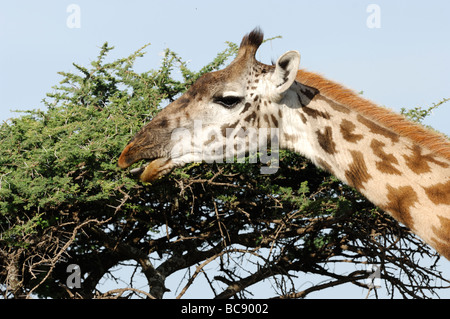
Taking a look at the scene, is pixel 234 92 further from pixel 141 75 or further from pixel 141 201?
pixel 141 75

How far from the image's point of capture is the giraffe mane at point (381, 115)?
5.27 meters

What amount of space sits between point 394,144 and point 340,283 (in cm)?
591

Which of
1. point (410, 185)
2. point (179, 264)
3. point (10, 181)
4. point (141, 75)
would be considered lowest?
point (410, 185)

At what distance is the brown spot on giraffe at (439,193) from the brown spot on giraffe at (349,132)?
0.72m

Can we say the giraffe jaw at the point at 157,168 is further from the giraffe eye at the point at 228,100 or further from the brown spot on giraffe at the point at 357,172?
the brown spot on giraffe at the point at 357,172

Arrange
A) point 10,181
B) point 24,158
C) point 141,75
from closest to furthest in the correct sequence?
1. point 10,181
2. point 24,158
3. point 141,75

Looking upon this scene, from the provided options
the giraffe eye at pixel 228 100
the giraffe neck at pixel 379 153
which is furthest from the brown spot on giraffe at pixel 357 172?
the giraffe eye at pixel 228 100

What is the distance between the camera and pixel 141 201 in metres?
9.66

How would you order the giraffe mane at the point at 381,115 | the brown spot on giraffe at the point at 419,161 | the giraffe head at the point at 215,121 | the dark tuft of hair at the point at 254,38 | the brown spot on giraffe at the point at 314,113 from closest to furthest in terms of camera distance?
the brown spot on giraffe at the point at 419,161 < the giraffe mane at the point at 381,115 < the brown spot on giraffe at the point at 314,113 < the giraffe head at the point at 215,121 < the dark tuft of hair at the point at 254,38

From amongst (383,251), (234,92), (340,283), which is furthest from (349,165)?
(340,283)

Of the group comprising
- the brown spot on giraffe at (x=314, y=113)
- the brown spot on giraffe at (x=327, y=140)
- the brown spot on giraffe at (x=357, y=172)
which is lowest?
the brown spot on giraffe at (x=357, y=172)

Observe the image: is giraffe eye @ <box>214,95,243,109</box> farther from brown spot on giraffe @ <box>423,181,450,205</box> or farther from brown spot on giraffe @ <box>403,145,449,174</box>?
brown spot on giraffe @ <box>423,181,450,205</box>

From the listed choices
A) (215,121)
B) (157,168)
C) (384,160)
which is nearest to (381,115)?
(384,160)

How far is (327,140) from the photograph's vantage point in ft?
17.6
